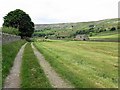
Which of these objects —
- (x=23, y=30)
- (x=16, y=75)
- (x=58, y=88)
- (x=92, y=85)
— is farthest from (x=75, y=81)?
(x=23, y=30)

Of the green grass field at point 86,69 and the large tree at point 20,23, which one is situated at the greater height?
the large tree at point 20,23

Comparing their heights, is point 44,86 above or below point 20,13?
below

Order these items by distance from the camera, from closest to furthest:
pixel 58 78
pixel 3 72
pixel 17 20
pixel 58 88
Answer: pixel 58 88
pixel 58 78
pixel 3 72
pixel 17 20

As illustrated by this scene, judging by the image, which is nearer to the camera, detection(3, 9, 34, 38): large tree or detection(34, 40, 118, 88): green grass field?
detection(34, 40, 118, 88): green grass field

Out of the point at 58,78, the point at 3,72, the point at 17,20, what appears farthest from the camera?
the point at 17,20

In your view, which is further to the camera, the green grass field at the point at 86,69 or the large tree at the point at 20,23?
the large tree at the point at 20,23

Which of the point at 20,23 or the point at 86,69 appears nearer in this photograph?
the point at 86,69

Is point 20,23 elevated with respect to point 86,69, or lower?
elevated

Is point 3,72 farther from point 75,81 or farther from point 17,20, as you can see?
point 17,20

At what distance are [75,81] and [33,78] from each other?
9.98 ft

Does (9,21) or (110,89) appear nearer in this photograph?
(110,89)

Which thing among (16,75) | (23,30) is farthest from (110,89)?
(23,30)

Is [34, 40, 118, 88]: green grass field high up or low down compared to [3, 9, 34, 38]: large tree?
down

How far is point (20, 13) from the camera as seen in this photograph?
138 metres
